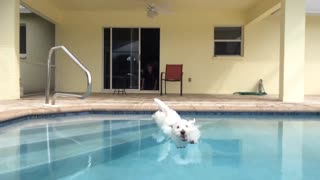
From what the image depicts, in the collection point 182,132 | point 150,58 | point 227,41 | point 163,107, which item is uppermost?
point 227,41

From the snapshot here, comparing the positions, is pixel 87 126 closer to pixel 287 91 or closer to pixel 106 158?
pixel 106 158

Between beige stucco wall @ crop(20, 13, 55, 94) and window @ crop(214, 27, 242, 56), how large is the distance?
4795 millimetres

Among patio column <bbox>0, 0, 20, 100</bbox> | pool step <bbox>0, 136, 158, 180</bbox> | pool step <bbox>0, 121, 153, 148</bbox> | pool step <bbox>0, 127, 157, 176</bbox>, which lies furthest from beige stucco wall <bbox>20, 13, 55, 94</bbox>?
pool step <bbox>0, 136, 158, 180</bbox>

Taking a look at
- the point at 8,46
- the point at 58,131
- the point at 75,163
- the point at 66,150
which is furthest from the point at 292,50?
the point at 75,163

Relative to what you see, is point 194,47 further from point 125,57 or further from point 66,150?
point 66,150

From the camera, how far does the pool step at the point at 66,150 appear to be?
287 centimetres

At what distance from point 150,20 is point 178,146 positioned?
7402mm

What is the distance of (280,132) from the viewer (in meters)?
4.58

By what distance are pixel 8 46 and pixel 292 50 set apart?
5.55 m

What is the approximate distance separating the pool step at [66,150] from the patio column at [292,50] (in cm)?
388

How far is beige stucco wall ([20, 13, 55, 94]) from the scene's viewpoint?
9.66 m

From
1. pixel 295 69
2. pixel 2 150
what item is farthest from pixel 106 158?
pixel 295 69

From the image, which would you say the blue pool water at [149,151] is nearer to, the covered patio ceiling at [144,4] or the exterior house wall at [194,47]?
the covered patio ceiling at [144,4]

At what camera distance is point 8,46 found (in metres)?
7.33
